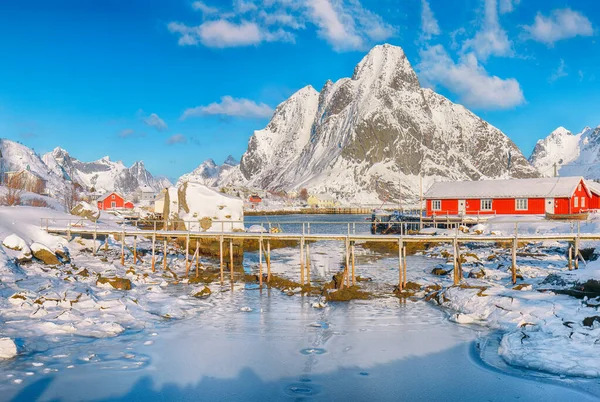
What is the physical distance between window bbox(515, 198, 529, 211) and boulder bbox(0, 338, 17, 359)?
55.0 metres

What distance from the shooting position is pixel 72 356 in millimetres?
14930

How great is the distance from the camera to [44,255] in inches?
1161

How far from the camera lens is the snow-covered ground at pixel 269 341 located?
12805 mm

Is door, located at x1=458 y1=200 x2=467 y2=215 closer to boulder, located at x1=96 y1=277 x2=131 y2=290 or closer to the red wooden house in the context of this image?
the red wooden house

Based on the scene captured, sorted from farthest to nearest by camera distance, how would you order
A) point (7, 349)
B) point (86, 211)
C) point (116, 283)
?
point (86, 211) → point (116, 283) → point (7, 349)

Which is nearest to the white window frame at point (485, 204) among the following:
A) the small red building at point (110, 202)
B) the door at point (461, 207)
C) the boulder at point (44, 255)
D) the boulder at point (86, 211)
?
the door at point (461, 207)

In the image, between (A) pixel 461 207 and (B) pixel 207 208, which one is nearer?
(B) pixel 207 208

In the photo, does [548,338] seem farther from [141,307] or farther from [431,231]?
[431,231]

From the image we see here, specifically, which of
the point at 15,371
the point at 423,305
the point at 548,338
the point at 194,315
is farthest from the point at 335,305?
the point at 15,371

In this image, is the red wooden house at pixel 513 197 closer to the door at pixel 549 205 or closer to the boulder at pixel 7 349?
the door at pixel 549 205

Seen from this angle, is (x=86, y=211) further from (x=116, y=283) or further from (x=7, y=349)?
(x=7, y=349)

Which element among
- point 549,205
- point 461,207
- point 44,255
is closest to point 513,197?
point 549,205

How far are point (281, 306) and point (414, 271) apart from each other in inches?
592

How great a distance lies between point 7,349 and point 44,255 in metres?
16.6
